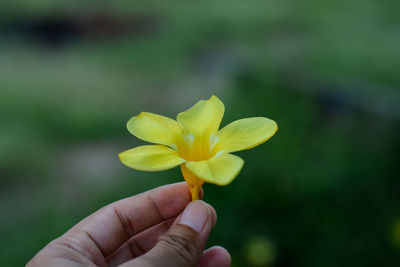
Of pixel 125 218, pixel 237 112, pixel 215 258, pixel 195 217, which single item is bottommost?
pixel 237 112

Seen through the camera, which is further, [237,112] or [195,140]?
[237,112]

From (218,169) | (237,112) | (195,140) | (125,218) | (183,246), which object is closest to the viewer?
(218,169)

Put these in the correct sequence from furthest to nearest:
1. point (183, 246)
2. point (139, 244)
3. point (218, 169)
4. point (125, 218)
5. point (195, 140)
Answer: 1. point (139, 244)
2. point (125, 218)
3. point (195, 140)
4. point (183, 246)
5. point (218, 169)

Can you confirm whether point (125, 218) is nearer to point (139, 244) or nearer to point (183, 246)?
point (139, 244)

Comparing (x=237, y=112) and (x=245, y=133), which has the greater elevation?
(x=245, y=133)

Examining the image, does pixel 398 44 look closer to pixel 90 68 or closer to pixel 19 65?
pixel 90 68

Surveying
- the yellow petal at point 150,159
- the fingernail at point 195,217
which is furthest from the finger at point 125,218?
the yellow petal at point 150,159

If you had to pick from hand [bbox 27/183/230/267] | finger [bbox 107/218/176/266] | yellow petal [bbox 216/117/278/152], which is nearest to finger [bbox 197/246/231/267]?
hand [bbox 27/183/230/267]

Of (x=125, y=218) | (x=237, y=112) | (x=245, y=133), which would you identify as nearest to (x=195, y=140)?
(x=245, y=133)
